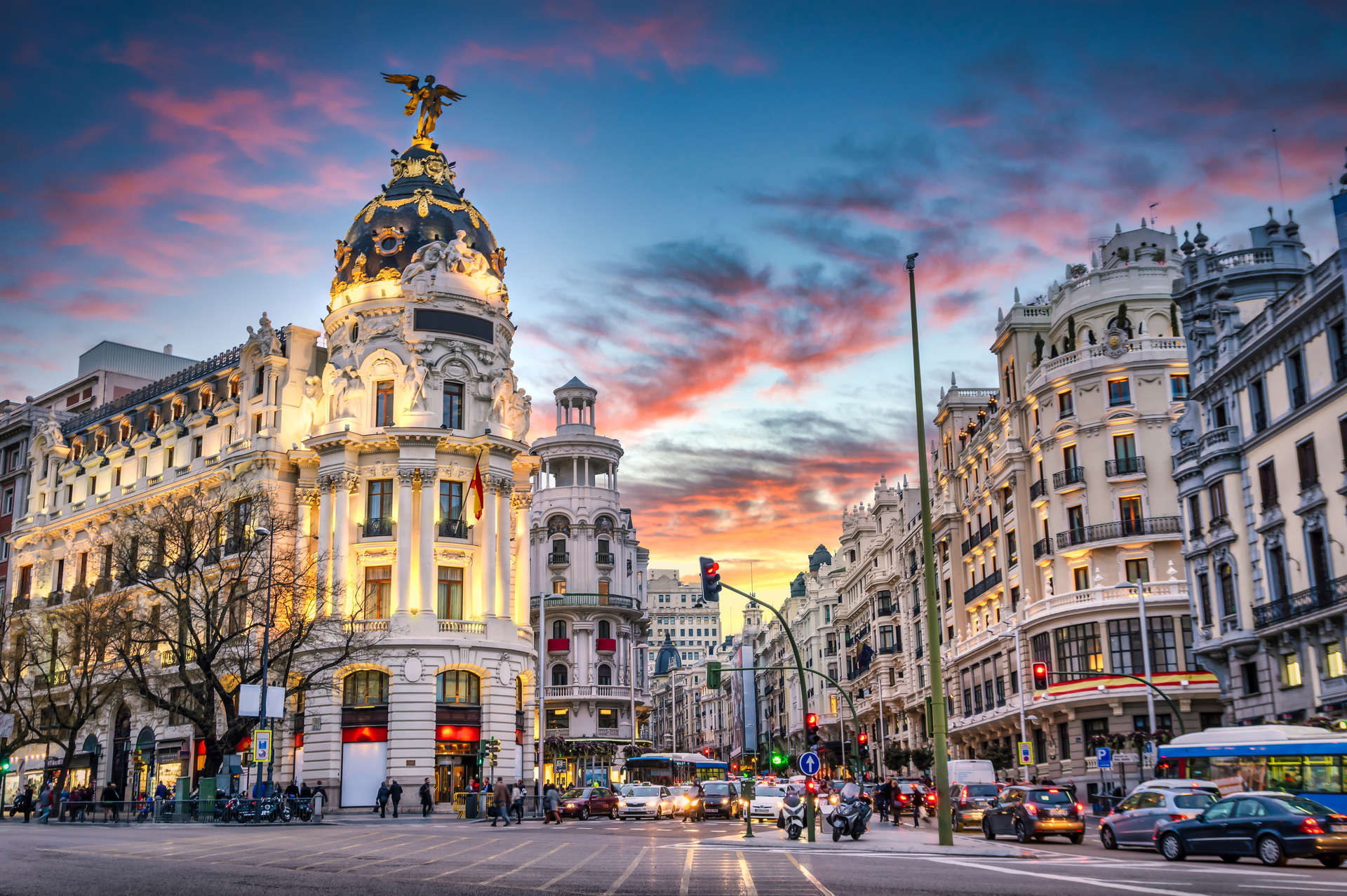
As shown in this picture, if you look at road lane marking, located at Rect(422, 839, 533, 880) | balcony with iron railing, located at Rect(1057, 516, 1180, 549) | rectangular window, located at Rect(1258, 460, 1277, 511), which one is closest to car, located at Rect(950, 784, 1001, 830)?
rectangular window, located at Rect(1258, 460, 1277, 511)

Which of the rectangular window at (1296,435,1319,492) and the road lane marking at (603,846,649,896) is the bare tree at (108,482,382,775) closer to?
the road lane marking at (603,846,649,896)

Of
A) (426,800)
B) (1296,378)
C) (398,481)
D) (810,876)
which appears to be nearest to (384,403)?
(398,481)

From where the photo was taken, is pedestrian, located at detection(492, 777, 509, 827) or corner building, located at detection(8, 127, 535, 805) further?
corner building, located at detection(8, 127, 535, 805)

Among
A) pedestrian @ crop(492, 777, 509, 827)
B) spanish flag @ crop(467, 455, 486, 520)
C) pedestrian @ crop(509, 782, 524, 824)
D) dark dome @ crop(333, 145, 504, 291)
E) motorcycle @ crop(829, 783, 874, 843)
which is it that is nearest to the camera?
motorcycle @ crop(829, 783, 874, 843)

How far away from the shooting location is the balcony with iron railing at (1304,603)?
129 feet

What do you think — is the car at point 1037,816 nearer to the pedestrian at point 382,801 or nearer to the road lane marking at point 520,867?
the road lane marking at point 520,867

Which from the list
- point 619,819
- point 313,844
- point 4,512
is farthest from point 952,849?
point 4,512

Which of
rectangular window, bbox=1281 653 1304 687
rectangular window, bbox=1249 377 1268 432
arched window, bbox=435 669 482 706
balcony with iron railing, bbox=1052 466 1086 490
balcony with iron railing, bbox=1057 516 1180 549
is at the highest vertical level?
balcony with iron railing, bbox=1052 466 1086 490

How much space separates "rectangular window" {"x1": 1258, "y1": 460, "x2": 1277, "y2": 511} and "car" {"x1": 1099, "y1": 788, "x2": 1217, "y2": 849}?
52.8ft

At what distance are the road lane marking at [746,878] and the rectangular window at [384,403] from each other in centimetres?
4275

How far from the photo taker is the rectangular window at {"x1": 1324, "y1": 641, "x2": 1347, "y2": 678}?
39.6 meters

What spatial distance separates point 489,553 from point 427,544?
351cm

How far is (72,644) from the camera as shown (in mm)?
61469

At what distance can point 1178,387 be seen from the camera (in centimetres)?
6175
